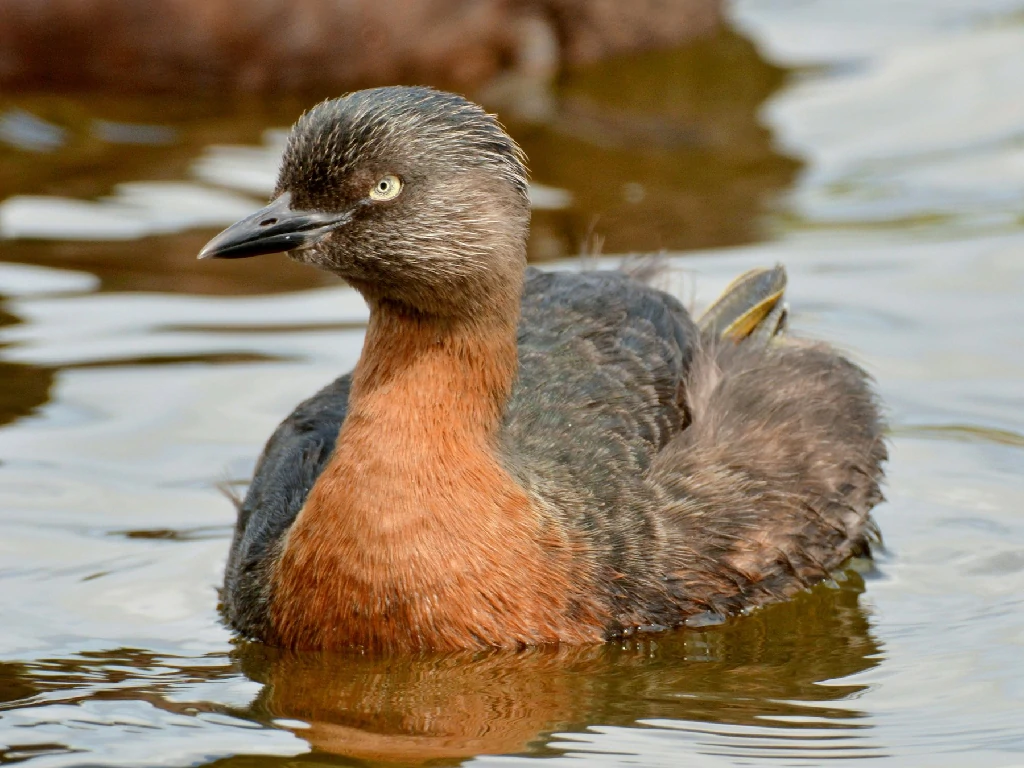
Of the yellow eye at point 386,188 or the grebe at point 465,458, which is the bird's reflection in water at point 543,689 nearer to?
the grebe at point 465,458

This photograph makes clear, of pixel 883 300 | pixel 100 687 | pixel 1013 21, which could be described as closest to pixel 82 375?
pixel 100 687

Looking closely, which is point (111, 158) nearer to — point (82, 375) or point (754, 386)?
point (82, 375)

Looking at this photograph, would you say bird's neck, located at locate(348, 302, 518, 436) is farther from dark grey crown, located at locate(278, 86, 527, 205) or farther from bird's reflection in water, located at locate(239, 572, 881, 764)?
bird's reflection in water, located at locate(239, 572, 881, 764)

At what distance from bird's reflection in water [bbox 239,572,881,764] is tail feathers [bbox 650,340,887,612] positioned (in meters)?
0.30

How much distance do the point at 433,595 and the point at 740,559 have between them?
142 cm

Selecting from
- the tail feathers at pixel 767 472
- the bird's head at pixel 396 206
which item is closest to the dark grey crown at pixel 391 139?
the bird's head at pixel 396 206

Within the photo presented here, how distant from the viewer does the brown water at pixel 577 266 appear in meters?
6.78

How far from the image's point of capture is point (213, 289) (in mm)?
11570

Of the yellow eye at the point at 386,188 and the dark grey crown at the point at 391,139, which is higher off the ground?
the dark grey crown at the point at 391,139

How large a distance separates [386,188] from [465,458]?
1056mm

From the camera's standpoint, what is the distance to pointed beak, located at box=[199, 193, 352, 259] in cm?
693

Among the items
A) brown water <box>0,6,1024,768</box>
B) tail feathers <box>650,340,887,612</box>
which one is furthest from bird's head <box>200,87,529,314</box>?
brown water <box>0,6,1024,768</box>

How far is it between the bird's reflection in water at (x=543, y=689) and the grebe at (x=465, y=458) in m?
0.10

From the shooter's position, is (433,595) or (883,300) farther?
(883,300)
